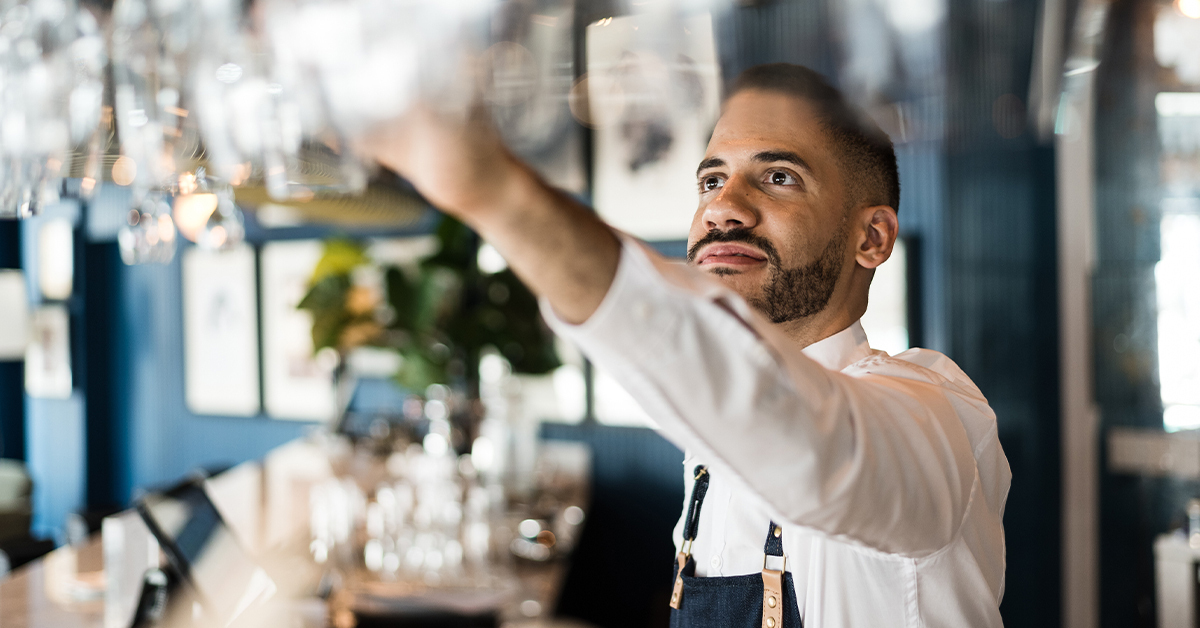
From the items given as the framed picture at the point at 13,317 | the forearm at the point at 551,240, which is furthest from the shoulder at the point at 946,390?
the framed picture at the point at 13,317

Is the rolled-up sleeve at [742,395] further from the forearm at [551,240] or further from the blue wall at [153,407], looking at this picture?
the blue wall at [153,407]

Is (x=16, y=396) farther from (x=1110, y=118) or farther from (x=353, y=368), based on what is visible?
(x=1110, y=118)

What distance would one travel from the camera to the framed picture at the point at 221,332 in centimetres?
492

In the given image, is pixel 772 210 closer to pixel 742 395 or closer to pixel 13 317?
pixel 742 395

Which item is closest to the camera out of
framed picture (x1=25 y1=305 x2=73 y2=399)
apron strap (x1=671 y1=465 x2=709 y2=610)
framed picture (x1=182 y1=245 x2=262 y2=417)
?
apron strap (x1=671 y1=465 x2=709 y2=610)

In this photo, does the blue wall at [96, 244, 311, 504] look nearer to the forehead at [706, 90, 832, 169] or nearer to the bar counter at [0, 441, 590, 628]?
the bar counter at [0, 441, 590, 628]

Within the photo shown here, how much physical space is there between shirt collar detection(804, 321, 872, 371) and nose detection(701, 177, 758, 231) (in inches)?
6.9

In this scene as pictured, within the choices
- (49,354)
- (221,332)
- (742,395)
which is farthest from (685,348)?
(49,354)

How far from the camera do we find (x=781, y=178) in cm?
60

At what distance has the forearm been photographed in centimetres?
37

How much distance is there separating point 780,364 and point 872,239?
238mm

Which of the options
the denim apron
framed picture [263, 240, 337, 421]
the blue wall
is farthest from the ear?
the blue wall

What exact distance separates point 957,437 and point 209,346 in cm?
533

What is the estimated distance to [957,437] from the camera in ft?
1.94
